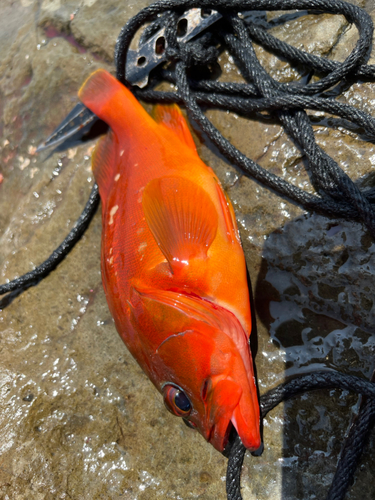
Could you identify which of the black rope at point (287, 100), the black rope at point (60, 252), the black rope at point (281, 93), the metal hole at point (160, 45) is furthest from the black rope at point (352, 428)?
the metal hole at point (160, 45)

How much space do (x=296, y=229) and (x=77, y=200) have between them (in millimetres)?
1773

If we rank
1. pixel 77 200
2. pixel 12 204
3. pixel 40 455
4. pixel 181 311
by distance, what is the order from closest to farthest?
1. pixel 181 311
2. pixel 40 455
3. pixel 77 200
4. pixel 12 204

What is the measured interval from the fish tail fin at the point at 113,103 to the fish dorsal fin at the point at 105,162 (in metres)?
0.11

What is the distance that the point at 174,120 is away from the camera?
2688 millimetres

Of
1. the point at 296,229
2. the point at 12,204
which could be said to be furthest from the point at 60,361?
the point at 296,229

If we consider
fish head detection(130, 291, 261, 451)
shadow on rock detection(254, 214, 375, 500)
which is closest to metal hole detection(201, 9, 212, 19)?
shadow on rock detection(254, 214, 375, 500)

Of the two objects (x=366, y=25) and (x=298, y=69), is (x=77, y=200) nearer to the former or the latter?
(x=298, y=69)

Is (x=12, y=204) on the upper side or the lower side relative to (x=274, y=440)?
upper

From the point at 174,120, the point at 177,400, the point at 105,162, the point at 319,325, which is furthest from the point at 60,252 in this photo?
the point at 319,325

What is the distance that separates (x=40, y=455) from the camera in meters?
2.40

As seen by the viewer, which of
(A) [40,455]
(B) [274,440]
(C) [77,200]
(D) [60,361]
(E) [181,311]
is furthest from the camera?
(C) [77,200]

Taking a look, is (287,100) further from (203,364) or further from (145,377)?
(145,377)

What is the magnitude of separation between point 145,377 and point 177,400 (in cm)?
58

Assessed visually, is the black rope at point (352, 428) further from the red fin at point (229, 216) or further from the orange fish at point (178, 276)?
the red fin at point (229, 216)
